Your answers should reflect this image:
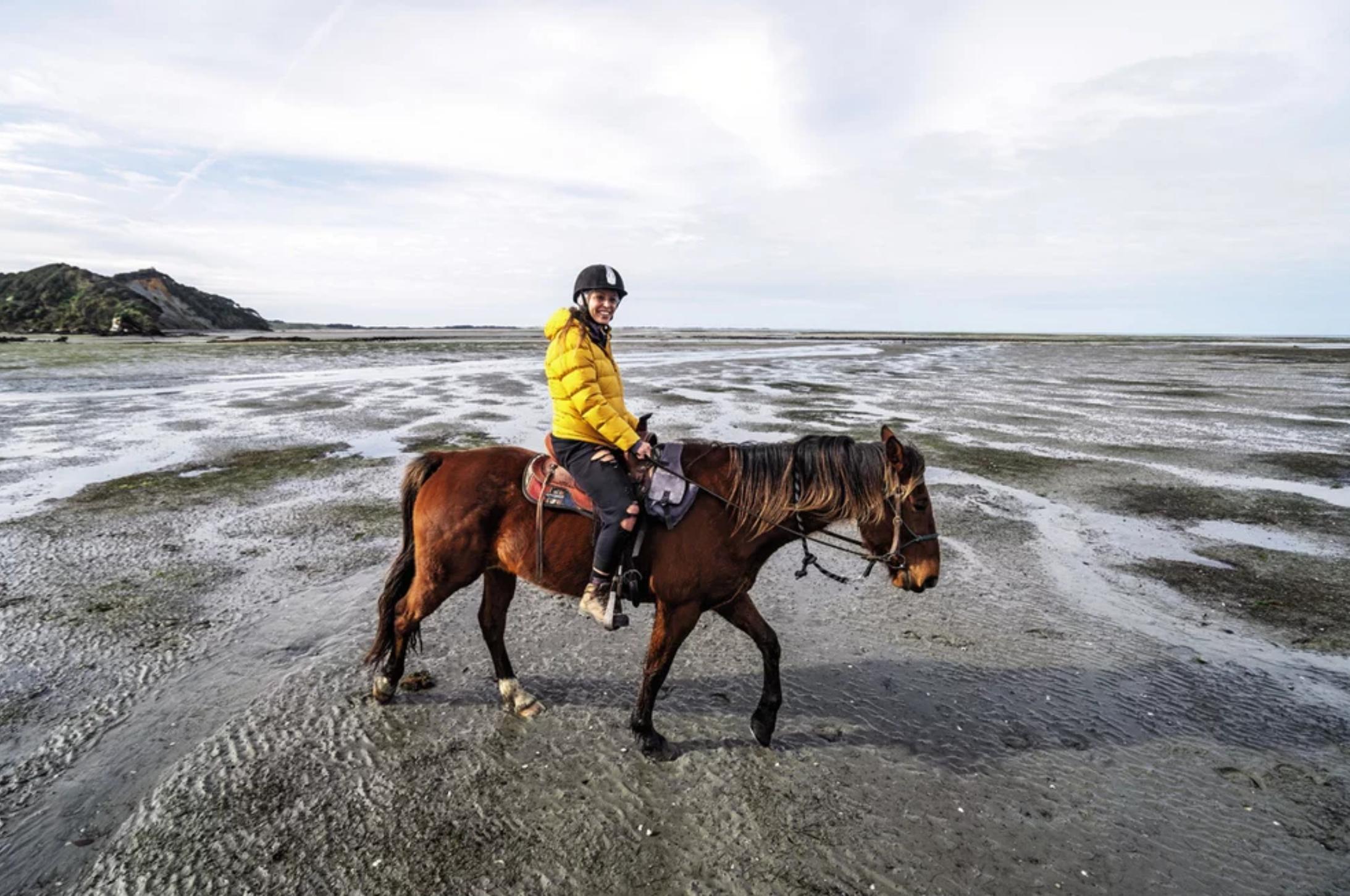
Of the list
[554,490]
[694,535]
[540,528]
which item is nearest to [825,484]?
[694,535]

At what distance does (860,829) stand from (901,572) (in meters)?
1.71

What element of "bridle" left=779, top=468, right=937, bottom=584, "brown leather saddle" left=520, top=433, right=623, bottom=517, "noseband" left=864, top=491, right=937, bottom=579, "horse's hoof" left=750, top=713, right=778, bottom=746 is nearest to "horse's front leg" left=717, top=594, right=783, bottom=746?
"horse's hoof" left=750, top=713, right=778, bottom=746

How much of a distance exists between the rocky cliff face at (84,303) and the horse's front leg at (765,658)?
73.5 m

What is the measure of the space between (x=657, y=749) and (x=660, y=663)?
0.61 metres

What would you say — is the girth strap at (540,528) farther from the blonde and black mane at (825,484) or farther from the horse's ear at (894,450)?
the horse's ear at (894,450)

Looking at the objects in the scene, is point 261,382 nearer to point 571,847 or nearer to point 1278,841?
point 571,847

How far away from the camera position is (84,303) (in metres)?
59.8

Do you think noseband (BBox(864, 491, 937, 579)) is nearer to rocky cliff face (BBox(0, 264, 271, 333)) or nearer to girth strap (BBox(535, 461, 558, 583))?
girth strap (BBox(535, 461, 558, 583))

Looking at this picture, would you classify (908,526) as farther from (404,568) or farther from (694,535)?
(404,568)

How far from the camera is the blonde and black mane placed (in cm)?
466

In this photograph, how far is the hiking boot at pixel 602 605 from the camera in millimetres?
4691

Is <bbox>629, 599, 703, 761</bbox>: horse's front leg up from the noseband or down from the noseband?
down

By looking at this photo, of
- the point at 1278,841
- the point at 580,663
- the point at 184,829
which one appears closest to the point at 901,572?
the point at 1278,841

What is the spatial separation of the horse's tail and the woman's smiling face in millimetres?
1793
